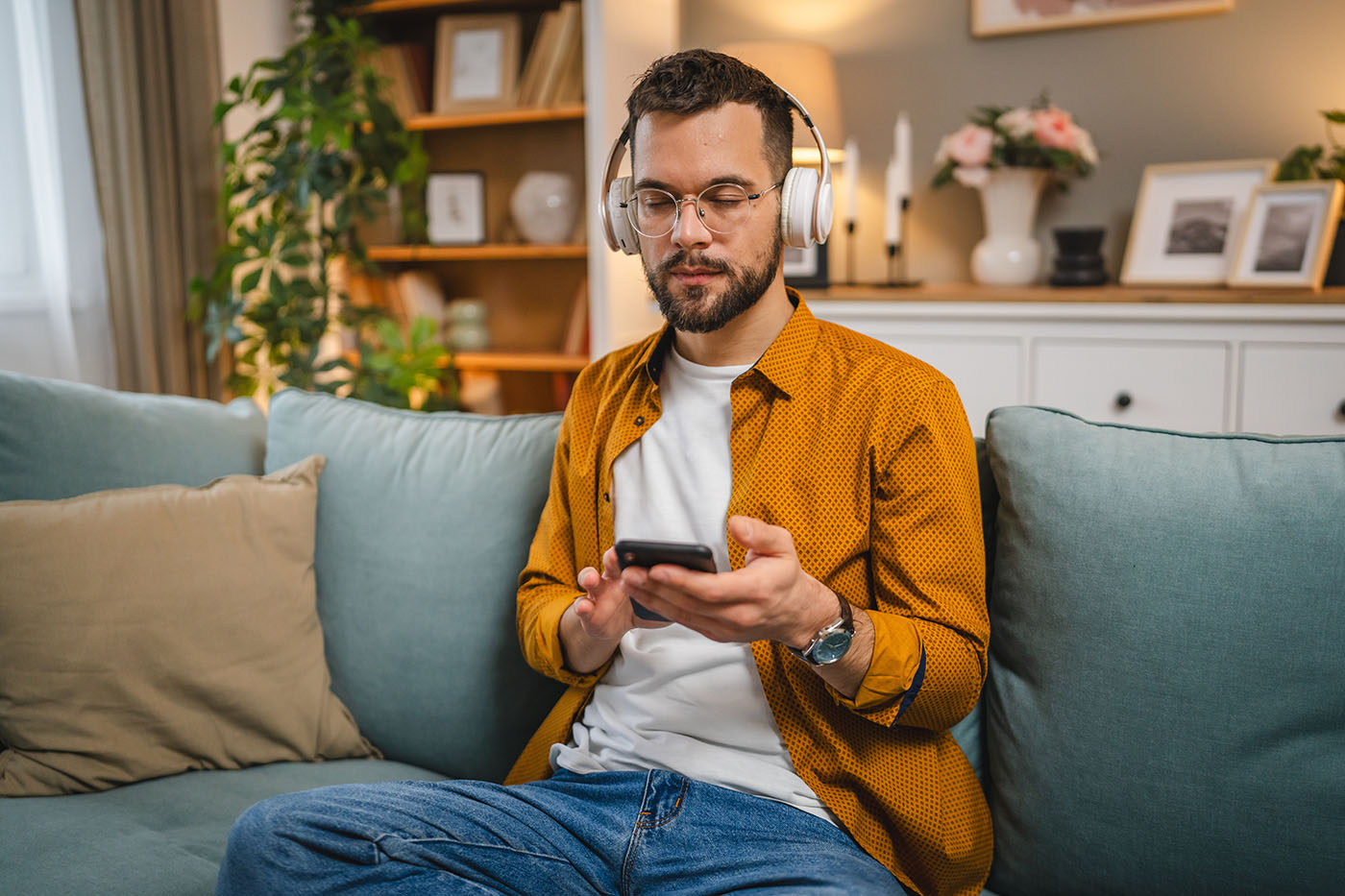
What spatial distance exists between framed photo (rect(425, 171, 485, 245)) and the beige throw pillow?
2.11 meters

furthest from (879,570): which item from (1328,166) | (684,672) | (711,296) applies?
(1328,166)

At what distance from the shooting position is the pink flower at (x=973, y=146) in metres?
2.54

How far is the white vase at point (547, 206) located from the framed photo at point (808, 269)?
2.77 ft

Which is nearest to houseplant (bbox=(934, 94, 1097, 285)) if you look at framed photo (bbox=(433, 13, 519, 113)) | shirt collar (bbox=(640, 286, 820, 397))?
framed photo (bbox=(433, 13, 519, 113))

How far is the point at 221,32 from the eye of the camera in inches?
119

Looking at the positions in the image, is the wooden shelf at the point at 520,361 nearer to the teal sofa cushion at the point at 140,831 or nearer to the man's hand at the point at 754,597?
the teal sofa cushion at the point at 140,831

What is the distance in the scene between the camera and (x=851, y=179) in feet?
8.98

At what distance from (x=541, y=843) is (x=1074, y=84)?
2.57 m

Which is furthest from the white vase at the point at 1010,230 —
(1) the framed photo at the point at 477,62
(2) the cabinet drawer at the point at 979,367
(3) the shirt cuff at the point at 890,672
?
(3) the shirt cuff at the point at 890,672

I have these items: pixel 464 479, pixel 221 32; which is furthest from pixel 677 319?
pixel 221 32

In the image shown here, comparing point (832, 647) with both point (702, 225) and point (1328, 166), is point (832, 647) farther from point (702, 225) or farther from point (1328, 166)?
point (1328, 166)

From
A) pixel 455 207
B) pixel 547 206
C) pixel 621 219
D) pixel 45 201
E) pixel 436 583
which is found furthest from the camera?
pixel 455 207

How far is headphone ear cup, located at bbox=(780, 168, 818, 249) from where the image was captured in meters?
1.13

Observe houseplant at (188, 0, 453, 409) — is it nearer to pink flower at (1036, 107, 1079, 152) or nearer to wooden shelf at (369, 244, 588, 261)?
wooden shelf at (369, 244, 588, 261)
